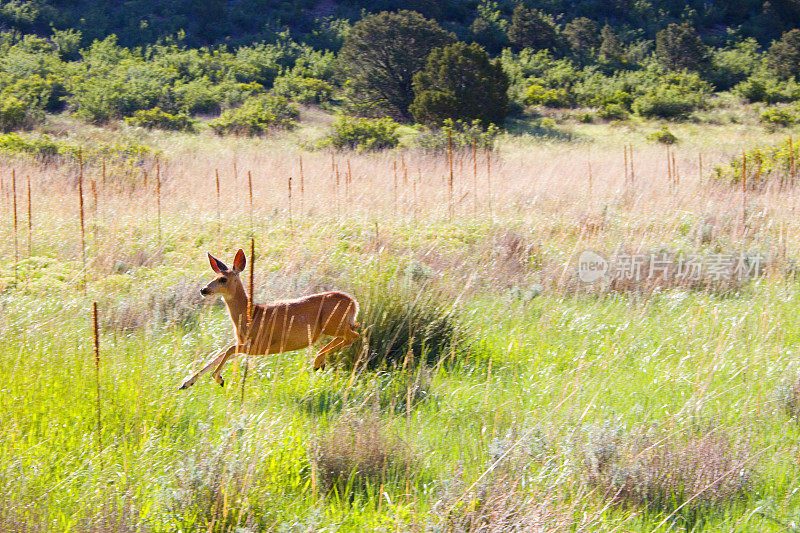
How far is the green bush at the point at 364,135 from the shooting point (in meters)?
17.1

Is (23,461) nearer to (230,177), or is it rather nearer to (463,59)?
(230,177)

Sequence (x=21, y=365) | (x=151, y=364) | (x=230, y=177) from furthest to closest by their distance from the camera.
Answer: (x=230, y=177), (x=151, y=364), (x=21, y=365)

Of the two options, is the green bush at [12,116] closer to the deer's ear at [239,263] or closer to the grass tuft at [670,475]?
the deer's ear at [239,263]

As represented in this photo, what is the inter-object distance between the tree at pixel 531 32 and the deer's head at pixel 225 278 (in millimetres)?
33650

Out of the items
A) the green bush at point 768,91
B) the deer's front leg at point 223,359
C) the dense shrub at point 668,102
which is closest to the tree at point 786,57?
the green bush at point 768,91

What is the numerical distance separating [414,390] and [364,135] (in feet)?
48.5

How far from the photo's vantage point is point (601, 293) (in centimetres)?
542

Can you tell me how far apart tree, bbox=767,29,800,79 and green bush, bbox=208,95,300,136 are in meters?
20.4

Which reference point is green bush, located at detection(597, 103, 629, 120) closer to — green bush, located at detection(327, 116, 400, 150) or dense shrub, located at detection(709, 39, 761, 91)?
dense shrub, located at detection(709, 39, 761, 91)

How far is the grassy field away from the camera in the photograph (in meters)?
2.65

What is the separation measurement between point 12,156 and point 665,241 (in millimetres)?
10883

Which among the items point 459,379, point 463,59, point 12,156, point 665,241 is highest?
point 463,59

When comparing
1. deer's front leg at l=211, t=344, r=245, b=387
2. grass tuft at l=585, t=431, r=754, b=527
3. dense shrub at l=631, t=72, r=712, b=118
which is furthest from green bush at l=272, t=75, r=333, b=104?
grass tuft at l=585, t=431, r=754, b=527

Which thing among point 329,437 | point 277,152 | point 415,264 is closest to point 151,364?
point 329,437
